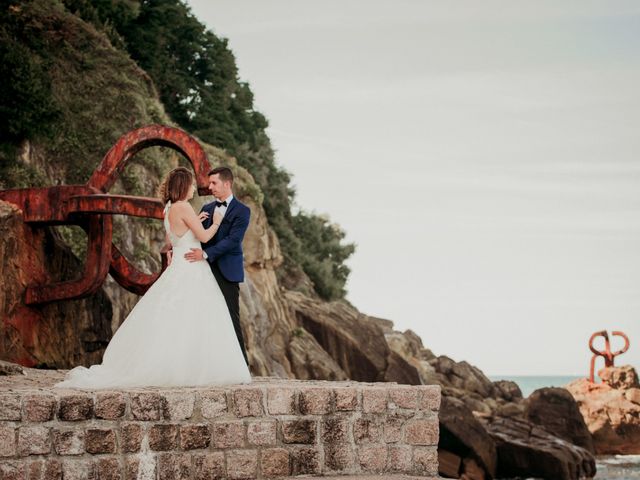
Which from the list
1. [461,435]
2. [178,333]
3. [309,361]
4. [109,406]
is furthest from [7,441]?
[461,435]

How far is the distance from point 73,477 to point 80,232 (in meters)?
8.27

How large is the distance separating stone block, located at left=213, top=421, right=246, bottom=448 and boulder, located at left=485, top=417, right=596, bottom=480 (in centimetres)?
2027

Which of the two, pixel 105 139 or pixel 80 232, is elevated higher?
pixel 105 139

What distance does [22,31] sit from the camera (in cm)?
1831

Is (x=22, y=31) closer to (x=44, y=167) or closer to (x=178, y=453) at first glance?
(x=44, y=167)

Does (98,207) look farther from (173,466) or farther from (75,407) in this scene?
(173,466)

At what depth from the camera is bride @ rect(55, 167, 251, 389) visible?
9.38 metres

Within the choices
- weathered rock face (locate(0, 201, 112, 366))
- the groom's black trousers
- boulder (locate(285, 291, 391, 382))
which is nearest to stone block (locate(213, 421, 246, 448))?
the groom's black trousers

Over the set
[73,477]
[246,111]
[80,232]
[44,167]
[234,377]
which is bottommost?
[73,477]

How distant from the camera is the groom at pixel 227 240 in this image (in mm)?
10234

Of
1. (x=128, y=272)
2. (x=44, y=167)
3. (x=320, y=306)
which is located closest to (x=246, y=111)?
(x=320, y=306)

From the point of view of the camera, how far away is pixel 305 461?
9.04 meters

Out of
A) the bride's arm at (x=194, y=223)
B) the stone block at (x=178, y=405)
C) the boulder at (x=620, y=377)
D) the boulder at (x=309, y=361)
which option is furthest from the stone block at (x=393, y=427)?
the boulder at (x=620, y=377)

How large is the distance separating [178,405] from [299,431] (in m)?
1.26
